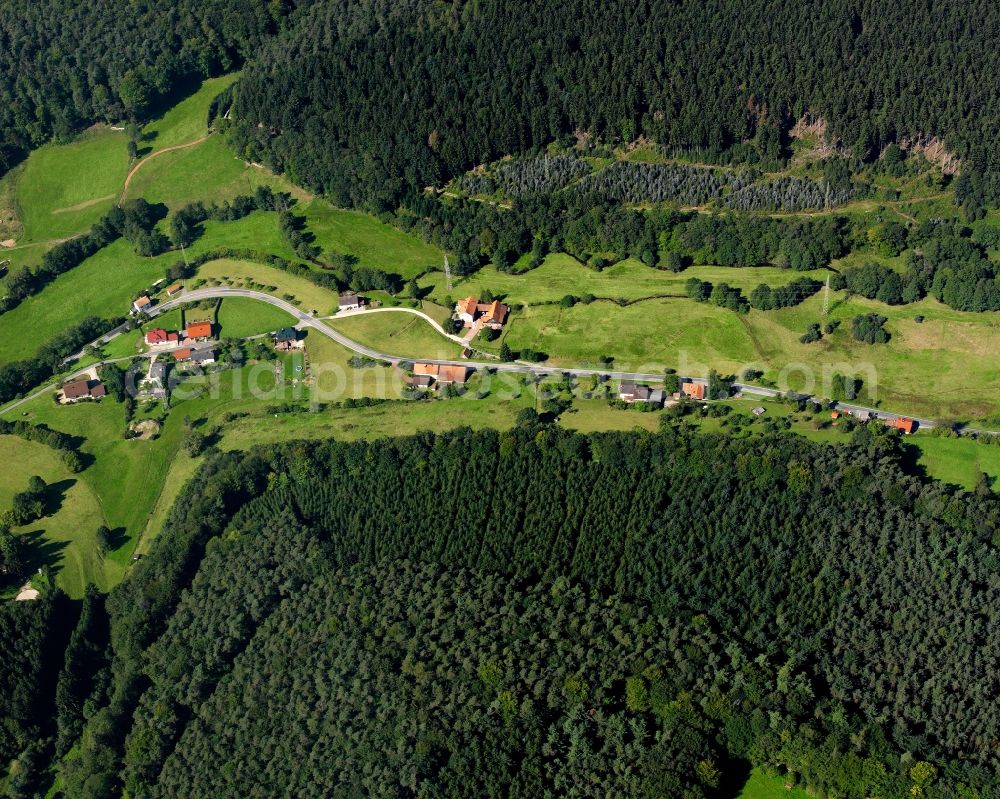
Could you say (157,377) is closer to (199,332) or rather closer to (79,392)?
(199,332)

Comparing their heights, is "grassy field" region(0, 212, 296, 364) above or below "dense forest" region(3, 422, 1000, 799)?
above

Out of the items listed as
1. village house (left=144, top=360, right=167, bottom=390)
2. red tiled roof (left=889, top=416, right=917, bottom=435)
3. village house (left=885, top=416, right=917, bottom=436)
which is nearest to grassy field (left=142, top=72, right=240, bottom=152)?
village house (left=144, top=360, right=167, bottom=390)

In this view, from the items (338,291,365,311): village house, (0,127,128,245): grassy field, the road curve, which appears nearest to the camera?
the road curve

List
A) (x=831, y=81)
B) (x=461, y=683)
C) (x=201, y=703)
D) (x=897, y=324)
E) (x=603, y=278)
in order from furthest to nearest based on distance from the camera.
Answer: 1. (x=831, y=81)
2. (x=603, y=278)
3. (x=897, y=324)
4. (x=201, y=703)
5. (x=461, y=683)

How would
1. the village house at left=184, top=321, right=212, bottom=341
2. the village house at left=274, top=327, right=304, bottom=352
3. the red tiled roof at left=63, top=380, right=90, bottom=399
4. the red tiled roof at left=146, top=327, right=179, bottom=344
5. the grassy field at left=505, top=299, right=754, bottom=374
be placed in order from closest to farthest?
the grassy field at left=505, top=299, right=754, bottom=374, the red tiled roof at left=63, top=380, right=90, bottom=399, the village house at left=274, top=327, right=304, bottom=352, the red tiled roof at left=146, top=327, right=179, bottom=344, the village house at left=184, top=321, right=212, bottom=341

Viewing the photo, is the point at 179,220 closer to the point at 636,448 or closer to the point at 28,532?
the point at 28,532

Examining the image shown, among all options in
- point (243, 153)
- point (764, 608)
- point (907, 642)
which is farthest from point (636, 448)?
point (243, 153)

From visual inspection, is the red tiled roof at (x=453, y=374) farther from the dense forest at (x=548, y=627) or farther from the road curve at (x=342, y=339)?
the dense forest at (x=548, y=627)

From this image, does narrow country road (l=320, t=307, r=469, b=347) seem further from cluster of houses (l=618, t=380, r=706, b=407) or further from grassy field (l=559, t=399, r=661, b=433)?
cluster of houses (l=618, t=380, r=706, b=407)
